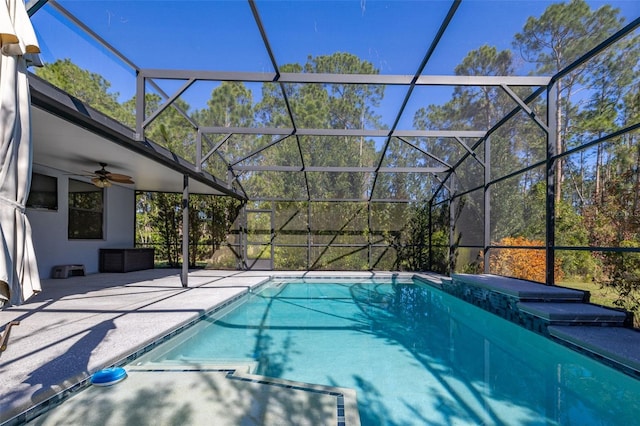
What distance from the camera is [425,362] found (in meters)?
3.39

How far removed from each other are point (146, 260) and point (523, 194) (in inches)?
493

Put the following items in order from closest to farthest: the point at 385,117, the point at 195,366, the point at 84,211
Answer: the point at 195,366
the point at 385,117
the point at 84,211

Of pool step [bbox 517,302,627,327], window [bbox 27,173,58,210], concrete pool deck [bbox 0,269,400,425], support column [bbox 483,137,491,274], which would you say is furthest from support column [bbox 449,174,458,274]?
window [bbox 27,173,58,210]

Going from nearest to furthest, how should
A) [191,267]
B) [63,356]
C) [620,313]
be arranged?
[63,356] → [620,313] → [191,267]

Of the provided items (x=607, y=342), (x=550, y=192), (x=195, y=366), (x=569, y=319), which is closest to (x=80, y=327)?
(x=195, y=366)

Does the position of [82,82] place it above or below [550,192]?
above

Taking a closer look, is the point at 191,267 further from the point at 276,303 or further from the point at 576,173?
the point at 576,173

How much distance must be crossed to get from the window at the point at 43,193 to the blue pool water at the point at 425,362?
520 cm

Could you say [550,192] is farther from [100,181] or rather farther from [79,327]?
[100,181]

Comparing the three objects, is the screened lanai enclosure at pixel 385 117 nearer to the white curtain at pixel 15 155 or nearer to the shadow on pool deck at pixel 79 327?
the white curtain at pixel 15 155

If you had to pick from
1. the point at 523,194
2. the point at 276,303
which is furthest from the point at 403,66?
the point at 523,194

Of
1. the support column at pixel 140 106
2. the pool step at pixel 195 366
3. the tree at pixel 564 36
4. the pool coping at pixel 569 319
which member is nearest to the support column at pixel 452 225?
the pool coping at pixel 569 319

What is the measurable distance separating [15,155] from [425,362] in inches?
152

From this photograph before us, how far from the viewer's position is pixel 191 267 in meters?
10.2
